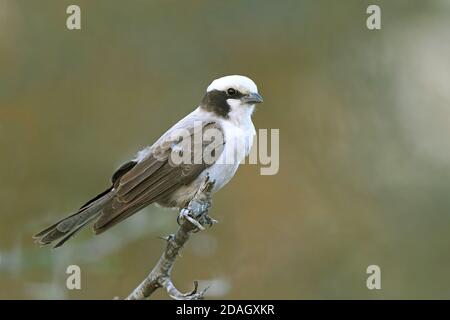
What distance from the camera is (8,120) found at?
8.56 m

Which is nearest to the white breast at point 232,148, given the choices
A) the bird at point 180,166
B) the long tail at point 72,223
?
the bird at point 180,166

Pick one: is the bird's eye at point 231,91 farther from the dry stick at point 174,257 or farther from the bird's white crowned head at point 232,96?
the dry stick at point 174,257

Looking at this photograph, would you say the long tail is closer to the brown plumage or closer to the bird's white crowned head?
the brown plumage

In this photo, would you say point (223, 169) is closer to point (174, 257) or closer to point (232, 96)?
point (232, 96)

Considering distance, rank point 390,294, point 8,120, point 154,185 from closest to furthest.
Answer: point 154,185
point 390,294
point 8,120

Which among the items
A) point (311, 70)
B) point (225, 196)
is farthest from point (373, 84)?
point (225, 196)

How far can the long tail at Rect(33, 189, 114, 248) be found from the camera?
571 cm

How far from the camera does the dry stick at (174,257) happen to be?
4824mm

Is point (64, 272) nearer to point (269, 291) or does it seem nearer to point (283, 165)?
point (269, 291)

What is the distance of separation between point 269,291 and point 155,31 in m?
2.91

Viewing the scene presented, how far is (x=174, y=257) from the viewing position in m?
4.96

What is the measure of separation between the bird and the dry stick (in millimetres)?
611

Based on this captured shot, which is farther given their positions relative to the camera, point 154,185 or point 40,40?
point 40,40

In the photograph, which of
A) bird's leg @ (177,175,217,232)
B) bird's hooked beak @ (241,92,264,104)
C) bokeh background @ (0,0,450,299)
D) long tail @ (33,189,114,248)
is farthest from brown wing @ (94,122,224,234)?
bokeh background @ (0,0,450,299)
